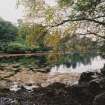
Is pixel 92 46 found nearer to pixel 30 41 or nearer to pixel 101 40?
pixel 101 40

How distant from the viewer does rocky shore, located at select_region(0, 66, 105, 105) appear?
1620 cm

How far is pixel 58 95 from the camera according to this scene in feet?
58.4

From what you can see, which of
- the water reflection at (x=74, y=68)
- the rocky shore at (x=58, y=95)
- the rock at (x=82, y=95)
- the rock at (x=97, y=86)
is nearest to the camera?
the rocky shore at (x=58, y=95)

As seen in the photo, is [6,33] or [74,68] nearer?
[74,68]

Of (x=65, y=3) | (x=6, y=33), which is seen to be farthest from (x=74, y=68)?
(x=6, y=33)

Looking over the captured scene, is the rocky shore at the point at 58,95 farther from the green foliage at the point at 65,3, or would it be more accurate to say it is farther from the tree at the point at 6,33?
the tree at the point at 6,33

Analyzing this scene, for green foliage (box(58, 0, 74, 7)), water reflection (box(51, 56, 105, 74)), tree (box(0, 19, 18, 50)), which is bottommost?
water reflection (box(51, 56, 105, 74))

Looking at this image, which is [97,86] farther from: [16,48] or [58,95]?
[16,48]

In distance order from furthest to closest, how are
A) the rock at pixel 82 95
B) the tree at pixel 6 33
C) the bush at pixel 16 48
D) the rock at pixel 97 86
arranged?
the tree at pixel 6 33 < the bush at pixel 16 48 < the rock at pixel 97 86 < the rock at pixel 82 95

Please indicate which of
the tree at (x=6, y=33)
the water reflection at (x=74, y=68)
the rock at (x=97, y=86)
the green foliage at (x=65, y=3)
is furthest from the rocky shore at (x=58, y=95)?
the tree at (x=6, y=33)

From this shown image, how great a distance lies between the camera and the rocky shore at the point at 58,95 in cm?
1620

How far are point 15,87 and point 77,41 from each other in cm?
576

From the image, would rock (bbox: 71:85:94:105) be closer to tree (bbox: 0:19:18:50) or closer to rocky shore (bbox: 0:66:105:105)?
rocky shore (bbox: 0:66:105:105)

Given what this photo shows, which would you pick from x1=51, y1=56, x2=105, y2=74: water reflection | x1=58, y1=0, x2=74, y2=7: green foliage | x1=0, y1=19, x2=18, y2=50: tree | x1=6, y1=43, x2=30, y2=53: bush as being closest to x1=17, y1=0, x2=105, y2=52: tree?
x1=58, y1=0, x2=74, y2=7: green foliage
